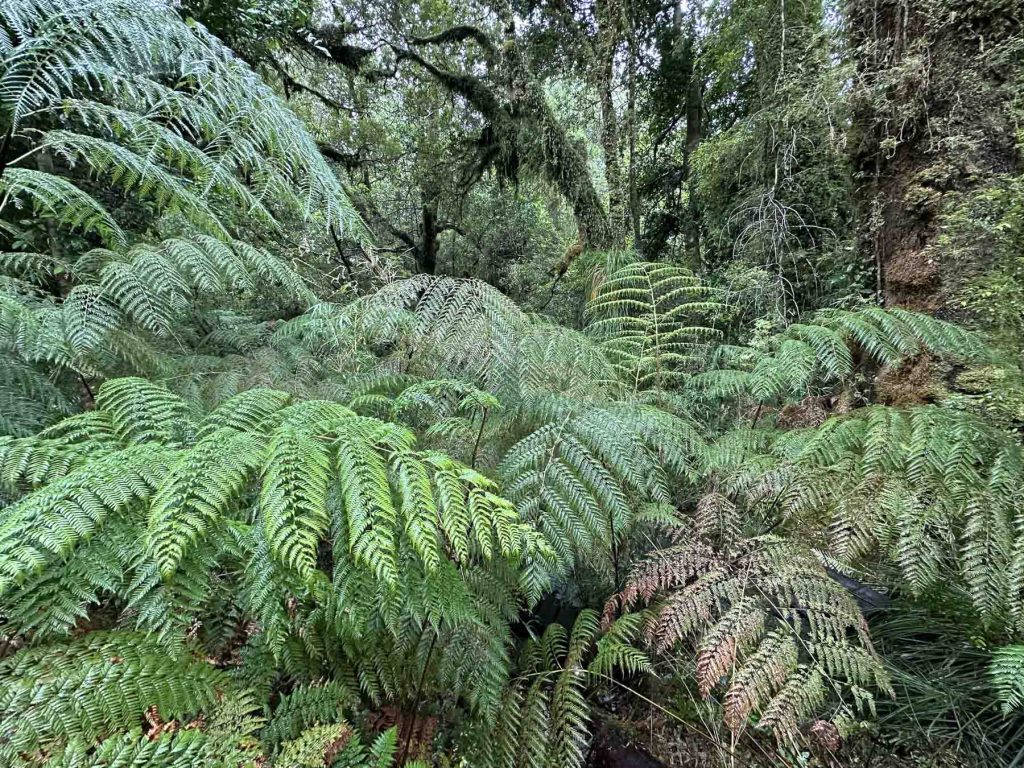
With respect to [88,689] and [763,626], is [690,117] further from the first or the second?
[88,689]

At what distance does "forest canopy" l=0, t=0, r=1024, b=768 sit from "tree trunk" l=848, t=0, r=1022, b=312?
2 cm

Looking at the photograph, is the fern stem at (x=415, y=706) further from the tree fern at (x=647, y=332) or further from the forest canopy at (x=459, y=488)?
the tree fern at (x=647, y=332)

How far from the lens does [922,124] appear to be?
2504 millimetres

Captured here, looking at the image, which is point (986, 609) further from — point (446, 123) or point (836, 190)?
point (446, 123)

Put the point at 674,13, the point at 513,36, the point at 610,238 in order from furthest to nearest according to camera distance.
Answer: the point at 674,13 → the point at 513,36 → the point at 610,238

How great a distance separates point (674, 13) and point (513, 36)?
7.81ft

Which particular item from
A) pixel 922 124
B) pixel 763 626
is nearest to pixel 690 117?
pixel 922 124

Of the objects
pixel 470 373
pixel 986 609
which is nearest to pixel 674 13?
pixel 470 373

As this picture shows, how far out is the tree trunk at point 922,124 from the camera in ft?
7.29

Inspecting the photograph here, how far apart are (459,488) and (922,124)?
3509mm

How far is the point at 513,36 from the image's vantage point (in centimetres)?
470

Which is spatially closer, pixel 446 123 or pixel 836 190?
pixel 836 190

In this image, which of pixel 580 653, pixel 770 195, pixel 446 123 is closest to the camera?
pixel 580 653

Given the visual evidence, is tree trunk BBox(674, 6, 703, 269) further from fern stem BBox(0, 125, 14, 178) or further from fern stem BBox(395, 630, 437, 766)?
fern stem BBox(0, 125, 14, 178)
